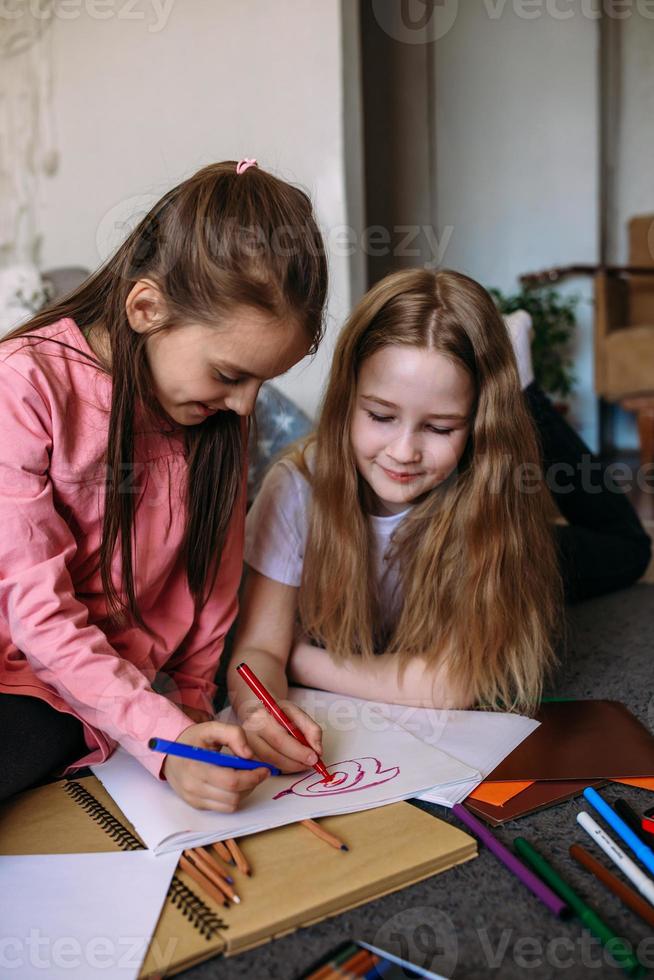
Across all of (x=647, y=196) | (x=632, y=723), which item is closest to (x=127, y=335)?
(x=632, y=723)

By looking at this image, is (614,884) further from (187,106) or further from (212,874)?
(187,106)

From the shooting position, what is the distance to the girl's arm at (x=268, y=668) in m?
0.83

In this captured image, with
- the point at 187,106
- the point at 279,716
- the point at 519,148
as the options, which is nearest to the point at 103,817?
the point at 279,716

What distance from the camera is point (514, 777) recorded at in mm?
844

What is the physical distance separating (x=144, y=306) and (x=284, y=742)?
0.42 meters

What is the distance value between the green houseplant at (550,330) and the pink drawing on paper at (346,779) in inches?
114

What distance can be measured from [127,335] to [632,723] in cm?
67

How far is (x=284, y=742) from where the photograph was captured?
833mm

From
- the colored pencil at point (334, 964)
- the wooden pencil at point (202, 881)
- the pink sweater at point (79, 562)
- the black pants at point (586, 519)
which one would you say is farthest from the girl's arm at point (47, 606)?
the black pants at point (586, 519)

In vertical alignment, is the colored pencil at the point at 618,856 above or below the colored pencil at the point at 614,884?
above

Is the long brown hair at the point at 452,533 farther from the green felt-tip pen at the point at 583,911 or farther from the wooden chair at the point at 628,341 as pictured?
the wooden chair at the point at 628,341

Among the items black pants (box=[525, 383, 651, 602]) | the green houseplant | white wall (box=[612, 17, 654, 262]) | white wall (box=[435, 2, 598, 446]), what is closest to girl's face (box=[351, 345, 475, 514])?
black pants (box=[525, 383, 651, 602])

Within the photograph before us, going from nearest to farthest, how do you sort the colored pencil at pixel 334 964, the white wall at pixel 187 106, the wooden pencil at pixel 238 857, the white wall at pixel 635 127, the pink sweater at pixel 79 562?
the colored pencil at pixel 334 964
the wooden pencil at pixel 238 857
the pink sweater at pixel 79 562
the white wall at pixel 187 106
the white wall at pixel 635 127

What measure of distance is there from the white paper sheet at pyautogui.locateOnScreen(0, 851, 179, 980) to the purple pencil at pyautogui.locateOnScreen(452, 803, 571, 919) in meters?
0.24
